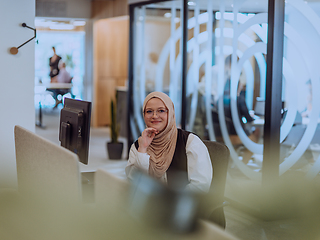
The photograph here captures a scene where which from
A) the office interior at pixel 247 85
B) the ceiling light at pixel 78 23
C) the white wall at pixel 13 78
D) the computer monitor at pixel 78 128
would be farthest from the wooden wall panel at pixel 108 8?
the computer monitor at pixel 78 128

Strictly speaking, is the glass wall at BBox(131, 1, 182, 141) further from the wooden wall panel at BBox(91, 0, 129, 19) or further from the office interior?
the wooden wall panel at BBox(91, 0, 129, 19)

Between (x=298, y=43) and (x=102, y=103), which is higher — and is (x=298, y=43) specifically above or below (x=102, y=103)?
above

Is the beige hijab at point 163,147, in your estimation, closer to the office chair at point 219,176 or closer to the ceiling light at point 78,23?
the office chair at point 219,176

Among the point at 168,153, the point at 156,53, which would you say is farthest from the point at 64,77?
the point at 168,153

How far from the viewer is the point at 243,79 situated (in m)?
4.09

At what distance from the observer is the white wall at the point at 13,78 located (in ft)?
12.1

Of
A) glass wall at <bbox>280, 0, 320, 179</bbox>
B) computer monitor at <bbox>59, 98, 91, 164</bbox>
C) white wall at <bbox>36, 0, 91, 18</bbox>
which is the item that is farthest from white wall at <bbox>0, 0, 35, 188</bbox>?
white wall at <bbox>36, 0, 91, 18</bbox>

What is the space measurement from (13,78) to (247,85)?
2216 millimetres

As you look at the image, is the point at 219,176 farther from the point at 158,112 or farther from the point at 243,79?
the point at 243,79

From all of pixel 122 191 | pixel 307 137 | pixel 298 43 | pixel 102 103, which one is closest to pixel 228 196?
pixel 307 137

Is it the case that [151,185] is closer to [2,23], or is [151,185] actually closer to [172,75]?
[2,23]

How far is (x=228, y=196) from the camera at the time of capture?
13.4 feet

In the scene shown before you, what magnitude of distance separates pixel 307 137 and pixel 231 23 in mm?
1317

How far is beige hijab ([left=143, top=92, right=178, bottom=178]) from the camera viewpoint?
2.37 m
